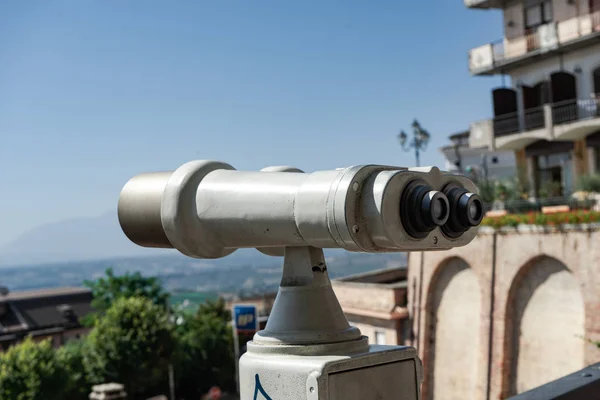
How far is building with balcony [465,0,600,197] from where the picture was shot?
24.4 metres

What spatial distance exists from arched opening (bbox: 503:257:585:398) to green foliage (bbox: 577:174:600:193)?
10.1 ft

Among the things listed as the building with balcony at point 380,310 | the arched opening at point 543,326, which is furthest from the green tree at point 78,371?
the arched opening at point 543,326

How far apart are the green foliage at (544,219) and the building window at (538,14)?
8.85m

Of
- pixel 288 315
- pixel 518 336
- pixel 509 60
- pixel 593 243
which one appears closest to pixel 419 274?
pixel 518 336

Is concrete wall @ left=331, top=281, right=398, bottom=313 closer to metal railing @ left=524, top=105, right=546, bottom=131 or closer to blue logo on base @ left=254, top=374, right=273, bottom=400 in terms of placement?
metal railing @ left=524, top=105, right=546, bottom=131

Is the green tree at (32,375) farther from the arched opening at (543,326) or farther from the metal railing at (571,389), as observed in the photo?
the metal railing at (571,389)

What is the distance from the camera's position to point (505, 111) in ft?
89.8

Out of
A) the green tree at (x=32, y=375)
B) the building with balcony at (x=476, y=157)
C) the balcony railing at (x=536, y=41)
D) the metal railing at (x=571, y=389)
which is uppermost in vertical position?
the balcony railing at (x=536, y=41)

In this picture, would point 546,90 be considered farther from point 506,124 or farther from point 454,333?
point 454,333

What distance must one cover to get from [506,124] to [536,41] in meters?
3.25

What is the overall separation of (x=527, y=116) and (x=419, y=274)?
747cm

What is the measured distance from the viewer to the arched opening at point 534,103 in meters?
26.0

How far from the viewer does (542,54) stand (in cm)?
2583

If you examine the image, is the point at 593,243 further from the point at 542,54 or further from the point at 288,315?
the point at 288,315
